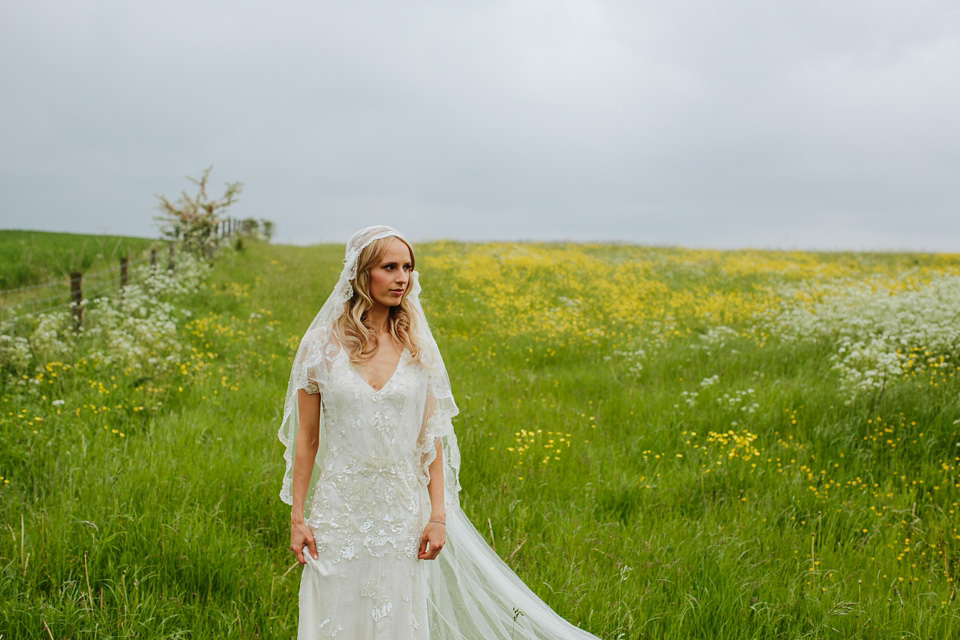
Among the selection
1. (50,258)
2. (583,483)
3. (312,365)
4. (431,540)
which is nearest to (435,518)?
(431,540)

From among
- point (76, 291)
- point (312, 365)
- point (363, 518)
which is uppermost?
point (312, 365)

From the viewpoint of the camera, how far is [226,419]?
634cm

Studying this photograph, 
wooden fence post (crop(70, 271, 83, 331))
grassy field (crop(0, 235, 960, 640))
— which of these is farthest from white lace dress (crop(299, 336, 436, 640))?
wooden fence post (crop(70, 271, 83, 331))

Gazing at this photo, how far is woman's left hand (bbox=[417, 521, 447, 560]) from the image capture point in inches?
109

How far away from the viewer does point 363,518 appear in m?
2.69

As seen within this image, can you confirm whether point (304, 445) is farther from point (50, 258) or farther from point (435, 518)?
point (50, 258)

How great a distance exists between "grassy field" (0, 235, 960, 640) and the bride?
1170 millimetres

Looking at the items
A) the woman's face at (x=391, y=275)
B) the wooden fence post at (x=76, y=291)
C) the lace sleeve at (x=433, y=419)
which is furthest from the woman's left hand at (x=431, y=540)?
the wooden fence post at (x=76, y=291)

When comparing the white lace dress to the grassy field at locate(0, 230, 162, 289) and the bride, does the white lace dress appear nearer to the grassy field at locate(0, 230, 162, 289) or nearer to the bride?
the bride

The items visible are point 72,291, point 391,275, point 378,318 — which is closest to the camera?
point 391,275

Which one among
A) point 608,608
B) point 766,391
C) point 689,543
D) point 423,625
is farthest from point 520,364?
point 423,625

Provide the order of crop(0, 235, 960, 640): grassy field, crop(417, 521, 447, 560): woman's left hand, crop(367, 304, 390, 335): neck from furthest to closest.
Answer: crop(0, 235, 960, 640): grassy field, crop(367, 304, 390, 335): neck, crop(417, 521, 447, 560): woman's left hand

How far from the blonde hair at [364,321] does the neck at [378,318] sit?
0.02m

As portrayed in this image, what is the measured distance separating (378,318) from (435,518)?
0.95 m
